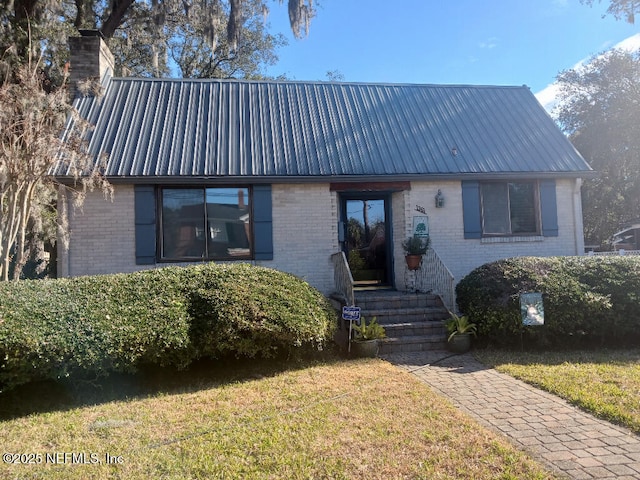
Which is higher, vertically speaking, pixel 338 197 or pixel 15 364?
pixel 338 197

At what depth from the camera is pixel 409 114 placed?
10.8m

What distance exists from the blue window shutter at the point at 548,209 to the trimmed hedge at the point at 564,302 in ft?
6.56

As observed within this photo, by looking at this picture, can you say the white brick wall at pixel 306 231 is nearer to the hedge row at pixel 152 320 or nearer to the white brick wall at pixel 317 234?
the white brick wall at pixel 317 234

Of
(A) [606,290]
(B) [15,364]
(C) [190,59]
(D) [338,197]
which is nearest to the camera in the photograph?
(B) [15,364]

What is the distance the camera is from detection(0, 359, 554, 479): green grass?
10.7 ft

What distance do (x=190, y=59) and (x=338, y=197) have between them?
50.4 feet

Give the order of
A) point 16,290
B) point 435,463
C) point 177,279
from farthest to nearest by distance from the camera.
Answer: point 177,279
point 16,290
point 435,463

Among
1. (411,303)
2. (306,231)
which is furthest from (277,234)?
(411,303)

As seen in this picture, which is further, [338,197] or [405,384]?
[338,197]

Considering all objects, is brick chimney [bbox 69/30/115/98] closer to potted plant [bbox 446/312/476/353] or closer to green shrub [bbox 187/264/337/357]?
green shrub [bbox 187/264/337/357]

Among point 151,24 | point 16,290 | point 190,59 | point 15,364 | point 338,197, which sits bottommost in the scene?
point 15,364

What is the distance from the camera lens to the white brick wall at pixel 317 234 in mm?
8211

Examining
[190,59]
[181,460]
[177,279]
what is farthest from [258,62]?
[181,460]

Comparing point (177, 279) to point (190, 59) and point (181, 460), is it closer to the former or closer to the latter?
point (181, 460)
